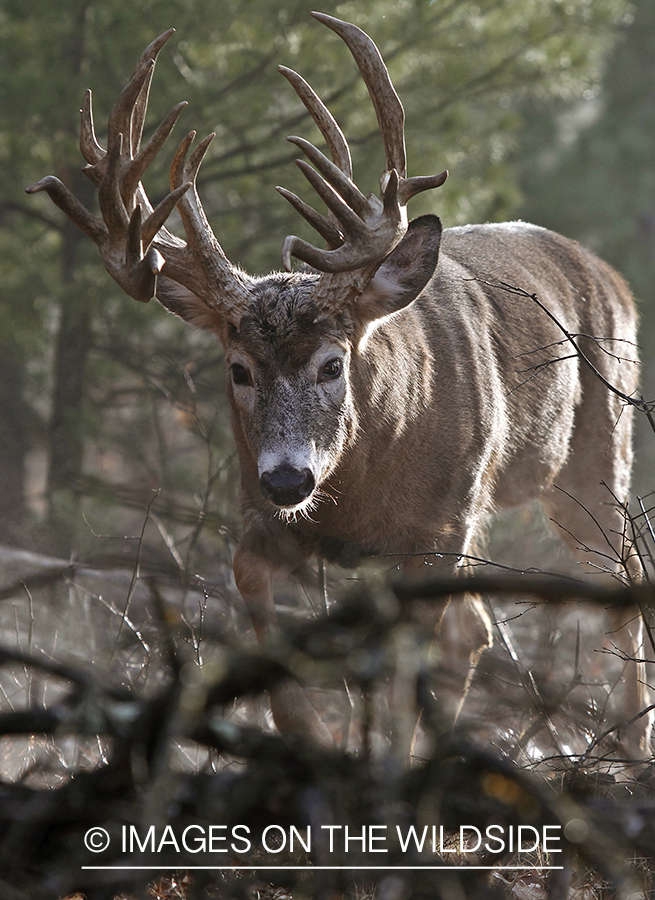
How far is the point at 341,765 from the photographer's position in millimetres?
1772

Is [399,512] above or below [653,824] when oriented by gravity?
above

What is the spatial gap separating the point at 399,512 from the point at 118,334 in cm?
458

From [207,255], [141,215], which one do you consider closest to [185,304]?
[207,255]

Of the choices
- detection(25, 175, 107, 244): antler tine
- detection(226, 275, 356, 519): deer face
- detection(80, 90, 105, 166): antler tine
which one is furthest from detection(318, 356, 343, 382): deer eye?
detection(80, 90, 105, 166): antler tine

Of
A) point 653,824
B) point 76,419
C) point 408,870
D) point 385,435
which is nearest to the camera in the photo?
point 408,870

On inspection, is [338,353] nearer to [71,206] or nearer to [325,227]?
[325,227]

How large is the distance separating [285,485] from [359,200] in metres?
1.28

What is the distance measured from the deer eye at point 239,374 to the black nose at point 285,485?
0.60 metres

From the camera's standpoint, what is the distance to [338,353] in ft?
13.5

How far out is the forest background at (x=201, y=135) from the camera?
7.02 meters

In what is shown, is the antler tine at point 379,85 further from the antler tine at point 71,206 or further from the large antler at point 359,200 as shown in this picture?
the antler tine at point 71,206

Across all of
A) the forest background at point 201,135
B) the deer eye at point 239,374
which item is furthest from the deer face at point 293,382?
the forest background at point 201,135

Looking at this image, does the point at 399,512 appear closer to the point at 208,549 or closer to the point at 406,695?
the point at 406,695

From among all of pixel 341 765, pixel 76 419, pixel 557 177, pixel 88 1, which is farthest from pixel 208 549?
pixel 557 177
